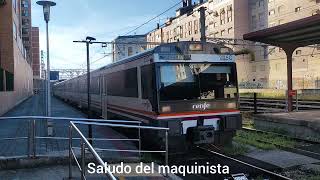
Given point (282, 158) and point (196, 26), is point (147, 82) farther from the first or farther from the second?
point (196, 26)

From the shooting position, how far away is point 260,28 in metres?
76.2

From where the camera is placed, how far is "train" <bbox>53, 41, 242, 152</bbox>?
12.1 metres

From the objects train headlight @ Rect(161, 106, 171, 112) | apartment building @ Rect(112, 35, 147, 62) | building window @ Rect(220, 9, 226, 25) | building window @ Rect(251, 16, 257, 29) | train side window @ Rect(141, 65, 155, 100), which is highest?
building window @ Rect(220, 9, 226, 25)

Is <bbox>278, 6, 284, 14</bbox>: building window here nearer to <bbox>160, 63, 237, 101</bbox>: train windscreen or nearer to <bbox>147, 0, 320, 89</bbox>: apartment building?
<bbox>147, 0, 320, 89</bbox>: apartment building

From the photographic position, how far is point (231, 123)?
42.5ft

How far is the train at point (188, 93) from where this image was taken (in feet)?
39.6

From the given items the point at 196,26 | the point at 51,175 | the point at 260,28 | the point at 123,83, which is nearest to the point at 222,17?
the point at 196,26

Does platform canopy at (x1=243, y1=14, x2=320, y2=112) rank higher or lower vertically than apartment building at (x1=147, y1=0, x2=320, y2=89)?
lower

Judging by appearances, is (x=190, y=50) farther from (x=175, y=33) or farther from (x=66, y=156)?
(x=175, y=33)

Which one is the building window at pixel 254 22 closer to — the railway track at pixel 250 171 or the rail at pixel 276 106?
the rail at pixel 276 106

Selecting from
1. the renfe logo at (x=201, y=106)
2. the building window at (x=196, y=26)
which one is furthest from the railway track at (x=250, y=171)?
the building window at (x=196, y=26)

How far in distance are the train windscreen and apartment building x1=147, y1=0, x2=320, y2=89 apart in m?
45.7

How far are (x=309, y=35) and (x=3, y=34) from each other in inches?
1114

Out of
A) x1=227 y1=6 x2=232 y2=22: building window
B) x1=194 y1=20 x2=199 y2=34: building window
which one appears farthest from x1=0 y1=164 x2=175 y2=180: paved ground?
x1=194 y1=20 x2=199 y2=34: building window
